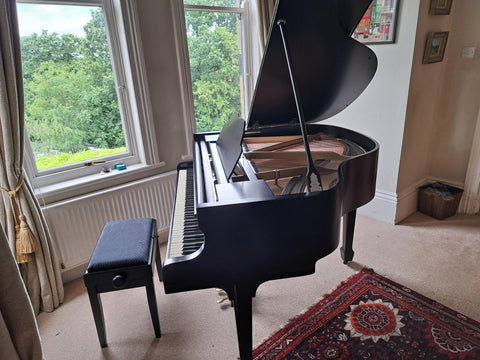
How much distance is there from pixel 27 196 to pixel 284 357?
1753 millimetres

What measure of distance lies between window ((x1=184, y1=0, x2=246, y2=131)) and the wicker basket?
6.62 feet

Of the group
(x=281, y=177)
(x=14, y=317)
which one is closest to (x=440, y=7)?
(x=281, y=177)

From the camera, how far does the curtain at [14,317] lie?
1168 mm

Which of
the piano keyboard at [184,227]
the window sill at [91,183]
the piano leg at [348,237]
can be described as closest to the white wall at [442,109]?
the piano leg at [348,237]

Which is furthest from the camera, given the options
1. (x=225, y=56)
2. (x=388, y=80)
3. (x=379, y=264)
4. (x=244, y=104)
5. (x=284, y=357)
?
(x=244, y=104)

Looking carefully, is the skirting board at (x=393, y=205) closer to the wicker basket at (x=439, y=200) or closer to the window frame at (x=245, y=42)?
the wicker basket at (x=439, y=200)

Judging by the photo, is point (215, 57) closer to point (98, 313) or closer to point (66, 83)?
point (66, 83)

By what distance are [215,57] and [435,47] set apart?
6.26 feet

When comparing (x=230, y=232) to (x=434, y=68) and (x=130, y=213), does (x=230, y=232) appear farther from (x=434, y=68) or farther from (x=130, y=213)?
(x=434, y=68)

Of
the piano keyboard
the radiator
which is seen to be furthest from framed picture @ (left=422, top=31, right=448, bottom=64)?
the radiator

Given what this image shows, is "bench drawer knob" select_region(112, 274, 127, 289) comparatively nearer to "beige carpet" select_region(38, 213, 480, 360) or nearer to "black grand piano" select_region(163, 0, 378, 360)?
"black grand piano" select_region(163, 0, 378, 360)

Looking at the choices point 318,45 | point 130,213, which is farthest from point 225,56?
point 130,213

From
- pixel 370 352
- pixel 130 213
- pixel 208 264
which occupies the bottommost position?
pixel 370 352

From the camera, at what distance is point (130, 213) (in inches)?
99.3
